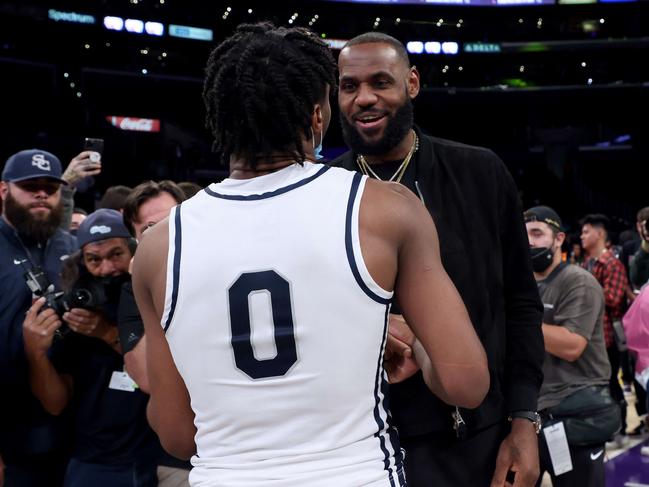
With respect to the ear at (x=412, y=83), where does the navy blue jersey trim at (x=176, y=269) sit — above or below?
below

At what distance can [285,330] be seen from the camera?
54.3 inches

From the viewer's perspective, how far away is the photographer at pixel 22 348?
10.6 ft

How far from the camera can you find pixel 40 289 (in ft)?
10.6

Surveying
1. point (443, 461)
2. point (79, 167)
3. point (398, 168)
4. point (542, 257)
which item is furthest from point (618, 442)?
point (398, 168)

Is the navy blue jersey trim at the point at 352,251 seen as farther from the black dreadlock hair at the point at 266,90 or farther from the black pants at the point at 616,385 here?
the black pants at the point at 616,385

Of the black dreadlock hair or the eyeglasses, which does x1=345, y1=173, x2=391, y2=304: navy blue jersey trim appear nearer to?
the black dreadlock hair

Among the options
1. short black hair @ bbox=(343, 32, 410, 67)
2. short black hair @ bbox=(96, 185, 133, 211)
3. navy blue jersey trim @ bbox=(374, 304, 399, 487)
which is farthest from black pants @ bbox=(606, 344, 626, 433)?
navy blue jersey trim @ bbox=(374, 304, 399, 487)

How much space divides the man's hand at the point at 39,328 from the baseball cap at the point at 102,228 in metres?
0.31

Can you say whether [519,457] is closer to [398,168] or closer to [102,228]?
[398,168]

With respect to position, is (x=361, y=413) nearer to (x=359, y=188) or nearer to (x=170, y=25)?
(x=359, y=188)

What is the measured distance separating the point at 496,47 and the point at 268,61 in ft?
83.2

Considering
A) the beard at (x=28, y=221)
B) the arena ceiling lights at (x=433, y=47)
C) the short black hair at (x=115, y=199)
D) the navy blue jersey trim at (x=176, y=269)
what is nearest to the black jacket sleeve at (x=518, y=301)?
the navy blue jersey trim at (x=176, y=269)

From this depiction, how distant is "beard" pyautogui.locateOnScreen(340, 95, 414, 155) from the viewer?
2.15 metres

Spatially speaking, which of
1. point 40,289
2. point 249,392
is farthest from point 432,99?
point 249,392
